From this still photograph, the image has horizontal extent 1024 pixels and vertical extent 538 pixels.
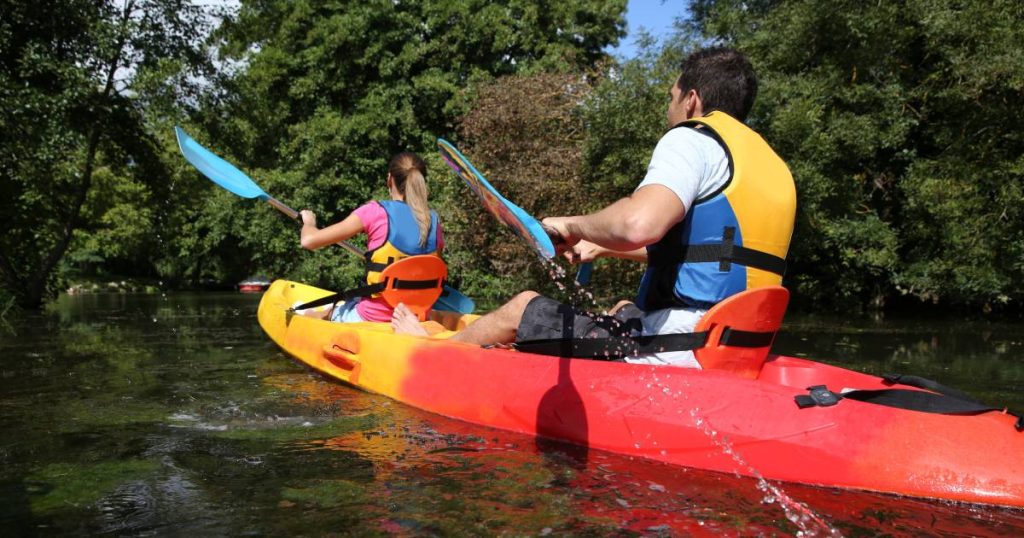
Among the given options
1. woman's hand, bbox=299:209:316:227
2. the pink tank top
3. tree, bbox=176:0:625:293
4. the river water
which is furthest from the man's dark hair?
tree, bbox=176:0:625:293

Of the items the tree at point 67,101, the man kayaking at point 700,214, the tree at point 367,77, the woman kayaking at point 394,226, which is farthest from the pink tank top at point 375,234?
the tree at point 367,77

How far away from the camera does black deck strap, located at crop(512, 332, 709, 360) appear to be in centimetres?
293

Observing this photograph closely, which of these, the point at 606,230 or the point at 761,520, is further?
the point at 606,230

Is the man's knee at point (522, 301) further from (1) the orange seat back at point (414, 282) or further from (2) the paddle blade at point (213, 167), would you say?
(2) the paddle blade at point (213, 167)

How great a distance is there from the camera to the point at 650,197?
8.56 feet

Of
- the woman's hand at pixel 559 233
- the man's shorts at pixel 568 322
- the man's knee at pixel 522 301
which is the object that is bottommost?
the man's shorts at pixel 568 322

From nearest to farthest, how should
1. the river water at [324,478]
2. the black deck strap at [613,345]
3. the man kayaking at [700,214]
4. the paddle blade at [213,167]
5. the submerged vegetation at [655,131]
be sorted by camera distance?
the river water at [324,478], the man kayaking at [700,214], the black deck strap at [613,345], the paddle blade at [213,167], the submerged vegetation at [655,131]

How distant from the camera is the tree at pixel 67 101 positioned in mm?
9422

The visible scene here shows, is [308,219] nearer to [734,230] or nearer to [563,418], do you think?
[563,418]

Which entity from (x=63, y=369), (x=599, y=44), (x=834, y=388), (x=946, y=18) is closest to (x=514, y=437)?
(x=834, y=388)

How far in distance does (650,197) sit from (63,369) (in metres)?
4.46

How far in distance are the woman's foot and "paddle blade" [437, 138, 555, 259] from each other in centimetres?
117

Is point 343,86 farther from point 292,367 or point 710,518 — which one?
point 710,518

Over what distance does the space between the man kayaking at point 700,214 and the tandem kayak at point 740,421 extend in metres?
0.17
